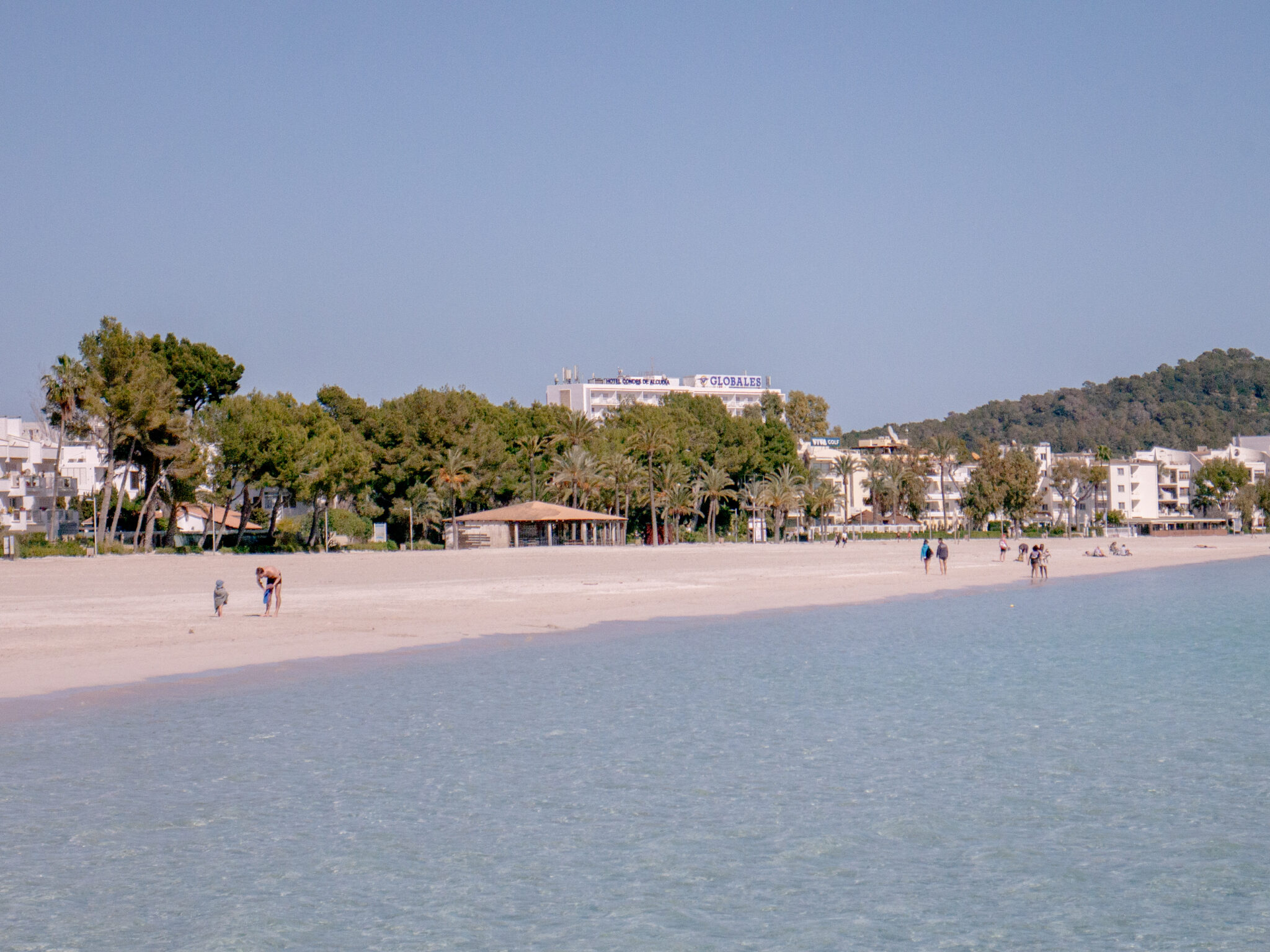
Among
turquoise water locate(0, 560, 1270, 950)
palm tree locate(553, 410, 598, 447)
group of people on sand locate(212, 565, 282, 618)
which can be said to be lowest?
turquoise water locate(0, 560, 1270, 950)

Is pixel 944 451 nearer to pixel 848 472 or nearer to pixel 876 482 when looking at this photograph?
pixel 876 482

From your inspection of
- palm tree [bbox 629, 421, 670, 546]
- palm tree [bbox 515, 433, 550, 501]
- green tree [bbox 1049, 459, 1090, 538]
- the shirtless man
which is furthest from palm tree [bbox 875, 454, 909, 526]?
the shirtless man

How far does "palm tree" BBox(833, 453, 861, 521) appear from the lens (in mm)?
138500

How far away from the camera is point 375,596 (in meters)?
36.8

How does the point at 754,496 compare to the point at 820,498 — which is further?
the point at 820,498

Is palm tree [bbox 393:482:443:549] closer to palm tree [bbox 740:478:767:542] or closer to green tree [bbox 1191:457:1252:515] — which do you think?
palm tree [bbox 740:478:767:542]

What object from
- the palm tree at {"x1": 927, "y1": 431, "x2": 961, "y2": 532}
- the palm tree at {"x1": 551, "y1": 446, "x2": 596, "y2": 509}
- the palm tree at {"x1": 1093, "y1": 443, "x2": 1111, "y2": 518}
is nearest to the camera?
the palm tree at {"x1": 551, "y1": 446, "x2": 596, "y2": 509}

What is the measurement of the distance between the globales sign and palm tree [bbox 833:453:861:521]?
42.5 m

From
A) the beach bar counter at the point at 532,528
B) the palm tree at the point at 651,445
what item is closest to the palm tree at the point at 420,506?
the beach bar counter at the point at 532,528

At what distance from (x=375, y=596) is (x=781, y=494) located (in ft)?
243

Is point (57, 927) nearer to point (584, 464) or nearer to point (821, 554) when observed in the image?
point (821, 554)

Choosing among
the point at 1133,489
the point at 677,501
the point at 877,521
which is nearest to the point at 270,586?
the point at 677,501

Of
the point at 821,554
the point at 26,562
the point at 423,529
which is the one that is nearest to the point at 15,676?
the point at 26,562

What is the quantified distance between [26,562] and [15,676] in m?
39.0
